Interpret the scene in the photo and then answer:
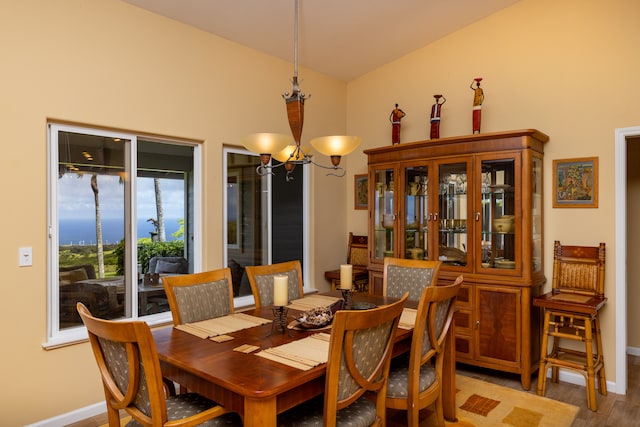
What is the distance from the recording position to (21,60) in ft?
8.71

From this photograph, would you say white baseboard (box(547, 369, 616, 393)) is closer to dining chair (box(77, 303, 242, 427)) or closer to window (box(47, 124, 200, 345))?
dining chair (box(77, 303, 242, 427))

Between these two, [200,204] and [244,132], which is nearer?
[200,204]

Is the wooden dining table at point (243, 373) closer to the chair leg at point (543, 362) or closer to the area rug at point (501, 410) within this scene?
the area rug at point (501, 410)

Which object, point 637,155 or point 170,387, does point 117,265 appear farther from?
point 637,155

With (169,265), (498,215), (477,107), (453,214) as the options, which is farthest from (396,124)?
(169,265)

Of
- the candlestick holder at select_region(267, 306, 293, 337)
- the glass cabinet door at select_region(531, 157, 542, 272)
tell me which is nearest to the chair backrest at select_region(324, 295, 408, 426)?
the candlestick holder at select_region(267, 306, 293, 337)

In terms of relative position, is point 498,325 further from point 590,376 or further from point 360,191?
point 360,191

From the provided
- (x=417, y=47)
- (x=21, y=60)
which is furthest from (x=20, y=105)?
(x=417, y=47)

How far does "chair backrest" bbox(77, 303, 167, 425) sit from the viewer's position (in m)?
1.54

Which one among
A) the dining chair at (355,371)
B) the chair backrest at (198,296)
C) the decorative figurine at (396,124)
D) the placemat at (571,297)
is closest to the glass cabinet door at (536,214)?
the placemat at (571,297)

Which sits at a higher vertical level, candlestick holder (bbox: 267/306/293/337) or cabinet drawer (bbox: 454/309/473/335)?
candlestick holder (bbox: 267/306/293/337)

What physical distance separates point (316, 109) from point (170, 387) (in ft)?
10.7

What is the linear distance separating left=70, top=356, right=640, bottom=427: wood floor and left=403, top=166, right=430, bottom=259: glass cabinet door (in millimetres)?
1140

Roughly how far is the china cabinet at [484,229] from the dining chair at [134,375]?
7.98ft
